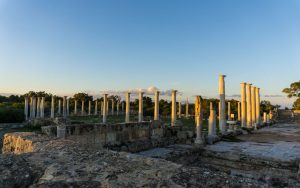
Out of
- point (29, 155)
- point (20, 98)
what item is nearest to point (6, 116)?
point (29, 155)

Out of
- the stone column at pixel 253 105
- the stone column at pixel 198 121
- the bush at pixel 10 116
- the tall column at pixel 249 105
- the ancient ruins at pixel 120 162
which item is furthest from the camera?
the bush at pixel 10 116

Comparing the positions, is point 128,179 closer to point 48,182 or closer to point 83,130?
point 48,182

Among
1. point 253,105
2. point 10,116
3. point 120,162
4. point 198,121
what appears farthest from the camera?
point 10,116

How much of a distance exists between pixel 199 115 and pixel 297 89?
47.4 meters

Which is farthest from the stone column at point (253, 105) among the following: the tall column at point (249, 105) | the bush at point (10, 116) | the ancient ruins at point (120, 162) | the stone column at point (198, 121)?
the bush at point (10, 116)

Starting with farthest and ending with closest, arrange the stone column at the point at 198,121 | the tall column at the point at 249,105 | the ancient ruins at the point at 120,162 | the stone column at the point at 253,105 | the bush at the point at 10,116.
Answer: the bush at the point at 10,116
the stone column at the point at 253,105
the tall column at the point at 249,105
the stone column at the point at 198,121
the ancient ruins at the point at 120,162

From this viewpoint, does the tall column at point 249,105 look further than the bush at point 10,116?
No

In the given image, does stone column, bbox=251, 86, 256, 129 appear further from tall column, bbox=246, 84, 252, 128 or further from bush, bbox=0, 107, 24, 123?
bush, bbox=0, 107, 24, 123

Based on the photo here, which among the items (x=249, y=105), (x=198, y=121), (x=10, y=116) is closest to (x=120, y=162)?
(x=198, y=121)

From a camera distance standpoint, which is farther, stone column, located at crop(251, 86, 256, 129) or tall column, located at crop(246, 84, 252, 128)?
stone column, located at crop(251, 86, 256, 129)

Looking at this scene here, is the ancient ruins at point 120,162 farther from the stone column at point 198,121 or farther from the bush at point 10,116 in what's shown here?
the bush at point 10,116

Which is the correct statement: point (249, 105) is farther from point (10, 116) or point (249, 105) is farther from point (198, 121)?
point (10, 116)

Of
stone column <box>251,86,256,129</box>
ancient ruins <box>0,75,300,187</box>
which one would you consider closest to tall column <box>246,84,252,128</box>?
stone column <box>251,86,256,129</box>

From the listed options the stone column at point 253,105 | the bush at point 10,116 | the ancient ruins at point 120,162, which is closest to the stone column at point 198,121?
the ancient ruins at point 120,162
